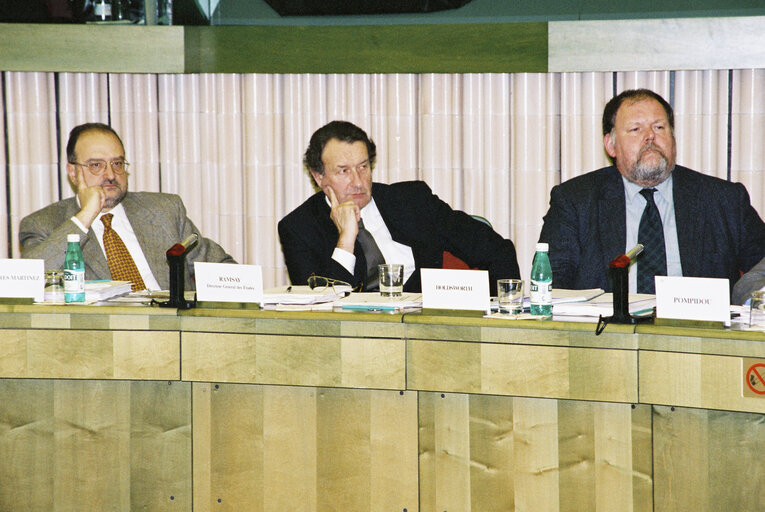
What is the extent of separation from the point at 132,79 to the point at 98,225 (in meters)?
1.11

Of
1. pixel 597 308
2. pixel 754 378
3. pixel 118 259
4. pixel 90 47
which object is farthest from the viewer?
pixel 90 47

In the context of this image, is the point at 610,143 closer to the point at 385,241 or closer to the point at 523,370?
the point at 385,241

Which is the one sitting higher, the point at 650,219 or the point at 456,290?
the point at 650,219

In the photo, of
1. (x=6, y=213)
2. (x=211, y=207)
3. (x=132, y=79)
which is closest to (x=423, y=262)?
(x=211, y=207)

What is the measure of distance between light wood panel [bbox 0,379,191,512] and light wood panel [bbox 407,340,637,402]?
26.5 inches

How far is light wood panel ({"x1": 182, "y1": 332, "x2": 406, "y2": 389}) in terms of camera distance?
2.19 metres

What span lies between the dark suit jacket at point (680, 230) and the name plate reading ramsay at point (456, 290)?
86 cm

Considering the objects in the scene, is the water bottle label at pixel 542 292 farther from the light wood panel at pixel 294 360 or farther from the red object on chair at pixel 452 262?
the red object on chair at pixel 452 262

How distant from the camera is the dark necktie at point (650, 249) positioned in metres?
2.96

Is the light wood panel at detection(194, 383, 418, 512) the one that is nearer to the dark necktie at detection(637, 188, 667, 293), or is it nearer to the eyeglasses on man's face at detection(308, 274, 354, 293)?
the eyeglasses on man's face at detection(308, 274, 354, 293)

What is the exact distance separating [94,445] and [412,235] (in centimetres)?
145

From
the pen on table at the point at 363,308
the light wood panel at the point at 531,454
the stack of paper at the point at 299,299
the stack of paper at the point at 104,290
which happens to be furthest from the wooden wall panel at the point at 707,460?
the stack of paper at the point at 104,290

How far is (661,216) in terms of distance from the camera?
3072mm

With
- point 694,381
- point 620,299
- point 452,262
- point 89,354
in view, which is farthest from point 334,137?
point 694,381
